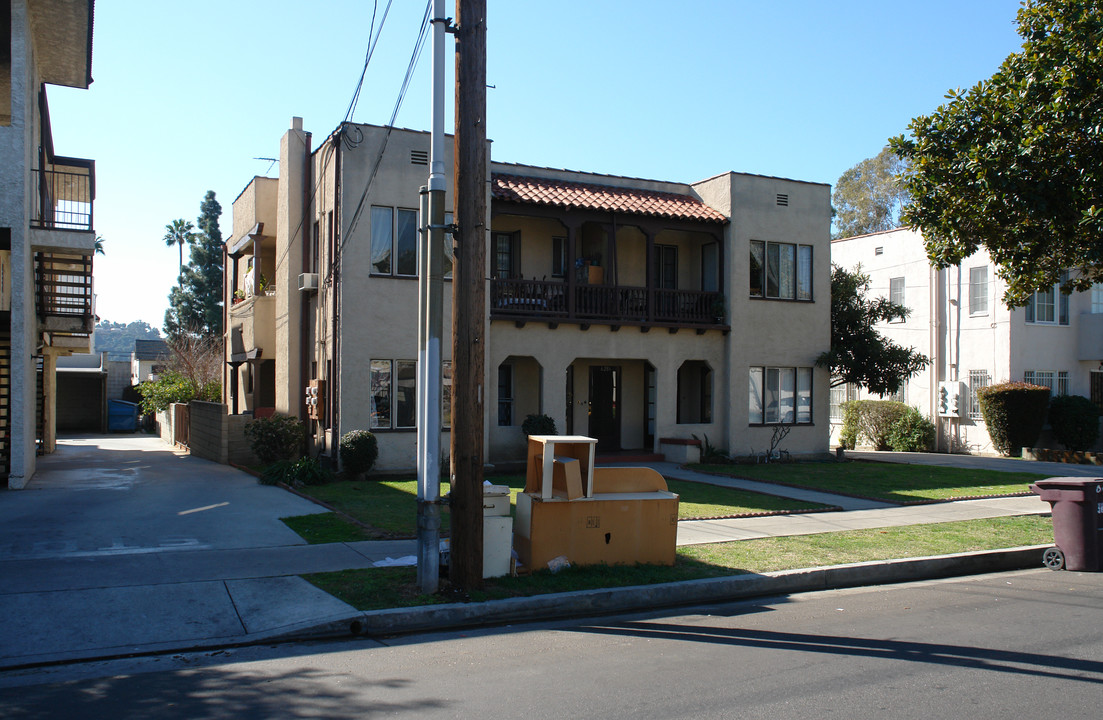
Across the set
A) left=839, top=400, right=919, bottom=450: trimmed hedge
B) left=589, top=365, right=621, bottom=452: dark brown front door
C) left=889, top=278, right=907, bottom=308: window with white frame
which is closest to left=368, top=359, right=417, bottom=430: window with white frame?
left=589, top=365, right=621, bottom=452: dark brown front door

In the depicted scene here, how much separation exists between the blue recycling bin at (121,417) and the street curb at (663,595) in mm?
37925

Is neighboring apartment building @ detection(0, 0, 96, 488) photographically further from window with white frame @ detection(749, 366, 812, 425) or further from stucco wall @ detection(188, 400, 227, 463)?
window with white frame @ detection(749, 366, 812, 425)

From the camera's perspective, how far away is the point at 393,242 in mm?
18266

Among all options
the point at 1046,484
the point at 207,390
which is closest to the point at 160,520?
the point at 1046,484

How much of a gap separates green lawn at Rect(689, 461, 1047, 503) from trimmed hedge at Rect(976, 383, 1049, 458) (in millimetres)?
6011

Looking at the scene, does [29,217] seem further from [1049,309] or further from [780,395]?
[1049,309]

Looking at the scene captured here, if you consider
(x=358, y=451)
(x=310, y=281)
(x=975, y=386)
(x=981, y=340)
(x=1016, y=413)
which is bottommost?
(x=358, y=451)

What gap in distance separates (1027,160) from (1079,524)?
5.98 meters

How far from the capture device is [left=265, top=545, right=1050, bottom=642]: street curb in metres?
7.34

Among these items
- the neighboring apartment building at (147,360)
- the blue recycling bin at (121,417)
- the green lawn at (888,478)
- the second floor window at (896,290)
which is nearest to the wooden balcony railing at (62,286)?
the green lawn at (888,478)

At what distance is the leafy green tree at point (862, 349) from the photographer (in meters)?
22.9

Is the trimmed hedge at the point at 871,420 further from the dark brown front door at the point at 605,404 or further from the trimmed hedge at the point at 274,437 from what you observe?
the trimmed hedge at the point at 274,437

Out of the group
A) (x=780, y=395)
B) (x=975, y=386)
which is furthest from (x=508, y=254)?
(x=975, y=386)

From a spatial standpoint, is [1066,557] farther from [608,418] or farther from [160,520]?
[608,418]
